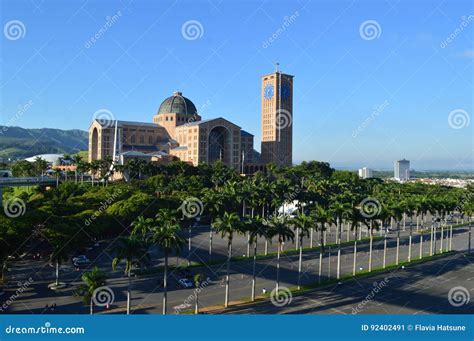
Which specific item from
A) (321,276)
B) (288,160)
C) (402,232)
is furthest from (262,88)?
(321,276)

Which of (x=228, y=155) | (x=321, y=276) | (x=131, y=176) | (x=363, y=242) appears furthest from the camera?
(x=228, y=155)

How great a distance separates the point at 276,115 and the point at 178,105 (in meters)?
47.2

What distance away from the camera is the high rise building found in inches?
7554

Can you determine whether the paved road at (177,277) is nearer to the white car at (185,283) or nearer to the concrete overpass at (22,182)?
the white car at (185,283)

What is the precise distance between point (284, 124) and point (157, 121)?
61.7 meters

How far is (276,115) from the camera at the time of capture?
192625mm

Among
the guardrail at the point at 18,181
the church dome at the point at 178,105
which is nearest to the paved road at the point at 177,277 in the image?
the guardrail at the point at 18,181

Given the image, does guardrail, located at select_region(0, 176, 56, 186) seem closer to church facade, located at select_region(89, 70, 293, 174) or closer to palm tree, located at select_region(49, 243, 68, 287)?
palm tree, located at select_region(49, 243, 68, 287)

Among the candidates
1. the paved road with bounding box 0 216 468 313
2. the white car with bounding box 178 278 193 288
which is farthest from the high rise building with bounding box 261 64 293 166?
the white car with bounding box 178 278 193 288

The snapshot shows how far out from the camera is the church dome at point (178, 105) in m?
179

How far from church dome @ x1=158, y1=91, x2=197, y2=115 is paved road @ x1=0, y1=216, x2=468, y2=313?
110 m

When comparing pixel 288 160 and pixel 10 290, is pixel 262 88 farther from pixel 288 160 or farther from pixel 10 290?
pixel 10 290

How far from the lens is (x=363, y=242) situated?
83.8m

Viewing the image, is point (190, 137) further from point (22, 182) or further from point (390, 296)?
point (390, 296)
